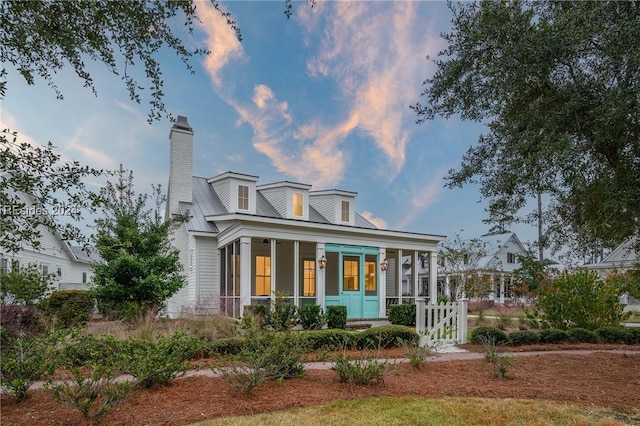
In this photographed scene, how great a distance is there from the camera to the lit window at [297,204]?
18.5m

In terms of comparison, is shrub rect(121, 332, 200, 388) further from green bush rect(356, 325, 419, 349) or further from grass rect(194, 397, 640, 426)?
green bush rect(356, 325, 419, 349)

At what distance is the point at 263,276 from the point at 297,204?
3951 millimetres

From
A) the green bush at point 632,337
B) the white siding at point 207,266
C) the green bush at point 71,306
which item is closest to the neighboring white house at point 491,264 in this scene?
the green bush at point 632,337

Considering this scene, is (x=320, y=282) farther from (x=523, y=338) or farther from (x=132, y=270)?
(x=523, y=338)

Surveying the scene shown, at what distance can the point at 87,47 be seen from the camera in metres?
3.87

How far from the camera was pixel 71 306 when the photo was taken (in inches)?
569

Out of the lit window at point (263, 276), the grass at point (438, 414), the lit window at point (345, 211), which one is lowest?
the grass at point (438, 414)

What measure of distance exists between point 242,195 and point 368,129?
591cm

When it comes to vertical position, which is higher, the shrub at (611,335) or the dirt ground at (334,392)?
the dirt ground at (334,392)

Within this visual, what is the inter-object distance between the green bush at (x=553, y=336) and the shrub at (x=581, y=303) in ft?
3.51

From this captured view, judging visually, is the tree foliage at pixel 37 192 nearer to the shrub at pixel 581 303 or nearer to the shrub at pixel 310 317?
the shrub at pixel 310 317

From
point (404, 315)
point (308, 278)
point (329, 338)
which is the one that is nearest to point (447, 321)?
point (329, 338)

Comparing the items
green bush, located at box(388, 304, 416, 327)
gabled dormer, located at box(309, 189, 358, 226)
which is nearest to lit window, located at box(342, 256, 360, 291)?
green bush, located at box(388, 304, 416, 327)

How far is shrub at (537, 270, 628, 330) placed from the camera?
38.3 feet
